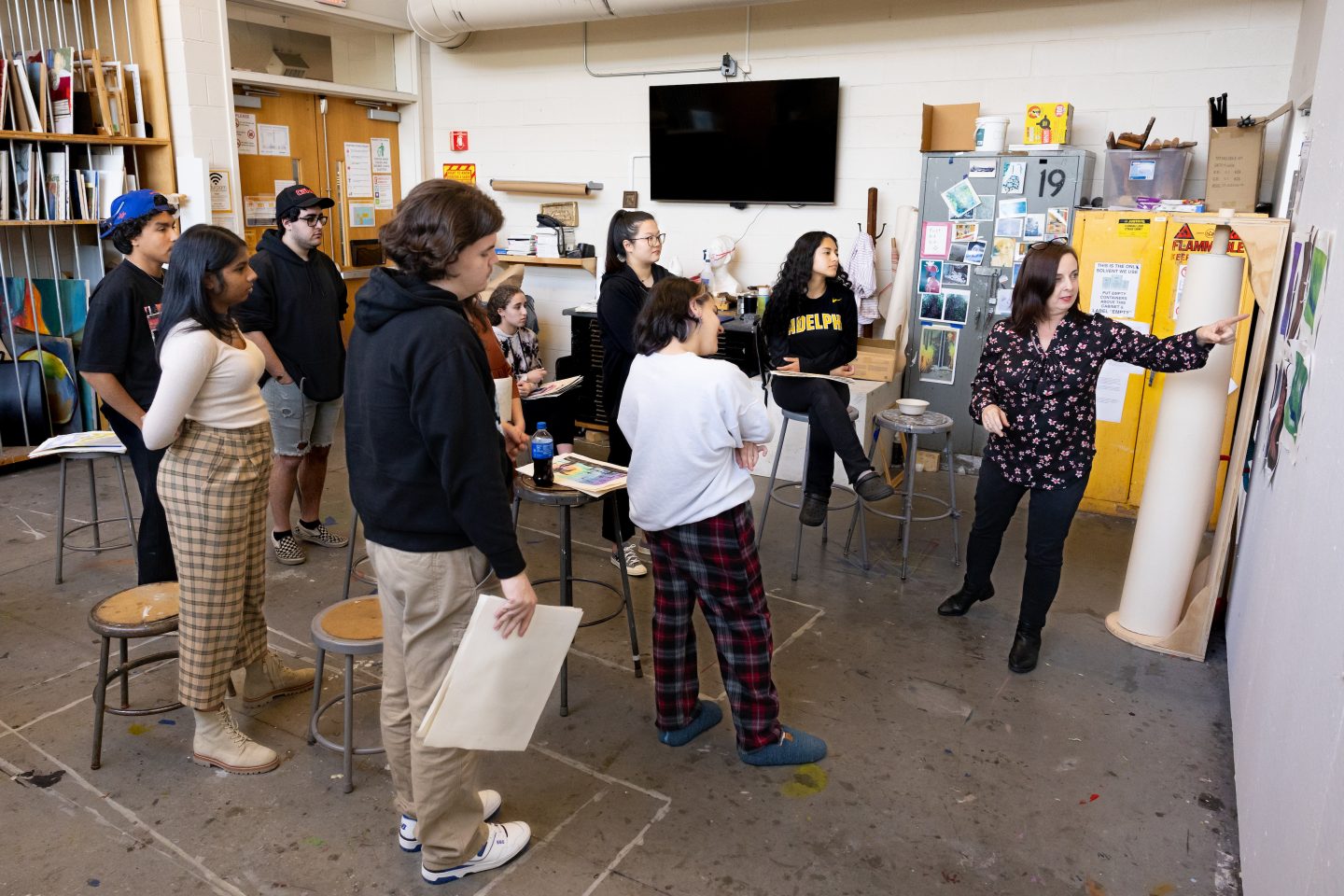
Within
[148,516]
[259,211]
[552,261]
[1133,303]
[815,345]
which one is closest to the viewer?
[148,516]

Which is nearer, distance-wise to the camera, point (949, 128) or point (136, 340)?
point (136, 340)

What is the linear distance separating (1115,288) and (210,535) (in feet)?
13.2

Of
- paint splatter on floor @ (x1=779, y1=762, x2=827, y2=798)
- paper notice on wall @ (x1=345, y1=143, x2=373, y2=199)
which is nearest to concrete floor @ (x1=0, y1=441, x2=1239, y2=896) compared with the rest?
paint splatter on floor @ (x1=779, y1=762, x2=827, y2=798)

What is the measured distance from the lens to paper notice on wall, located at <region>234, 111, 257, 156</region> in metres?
5.81

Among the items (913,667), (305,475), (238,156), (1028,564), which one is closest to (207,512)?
(305,475)

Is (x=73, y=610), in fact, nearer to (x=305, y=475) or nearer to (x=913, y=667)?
(x=305, y=475)

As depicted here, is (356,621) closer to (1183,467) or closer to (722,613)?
(722,613)

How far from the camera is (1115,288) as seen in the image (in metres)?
4.48

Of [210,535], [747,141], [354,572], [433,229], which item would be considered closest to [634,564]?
[354,572]

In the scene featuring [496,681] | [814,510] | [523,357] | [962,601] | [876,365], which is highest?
[523,357]

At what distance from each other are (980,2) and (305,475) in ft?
13.8

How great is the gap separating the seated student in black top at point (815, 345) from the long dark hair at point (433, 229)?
2.33 meters

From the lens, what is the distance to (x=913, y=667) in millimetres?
3148

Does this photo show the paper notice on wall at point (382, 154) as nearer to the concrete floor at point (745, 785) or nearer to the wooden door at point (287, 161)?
the wooden door at point (287, 161)
